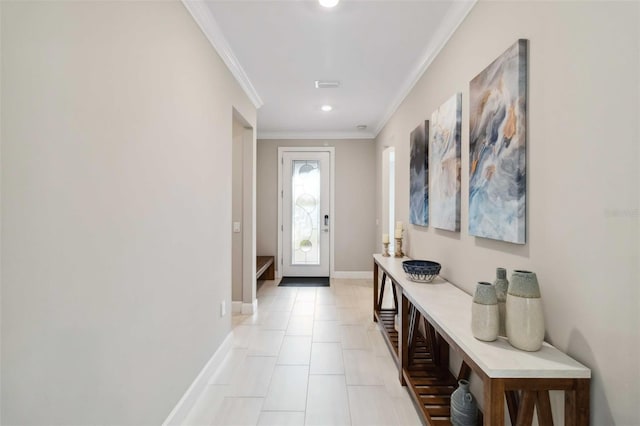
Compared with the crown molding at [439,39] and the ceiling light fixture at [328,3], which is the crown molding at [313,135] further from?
the ceiling light fixture at [328,3]

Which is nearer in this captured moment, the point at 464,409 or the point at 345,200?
the point at 464,409

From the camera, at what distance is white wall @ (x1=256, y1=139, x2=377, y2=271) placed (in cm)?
555

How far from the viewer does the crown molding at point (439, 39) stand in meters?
1.95

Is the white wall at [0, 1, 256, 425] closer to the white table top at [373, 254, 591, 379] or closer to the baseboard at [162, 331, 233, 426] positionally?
the baseboard at [162, 331, 233, 426]

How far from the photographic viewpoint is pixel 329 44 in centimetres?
249

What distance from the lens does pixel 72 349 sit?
1.05 meters

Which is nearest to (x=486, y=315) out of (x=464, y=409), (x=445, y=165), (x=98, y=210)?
(x=464, y=409)

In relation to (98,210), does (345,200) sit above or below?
above

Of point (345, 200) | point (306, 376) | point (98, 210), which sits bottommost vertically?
point (306, 376)

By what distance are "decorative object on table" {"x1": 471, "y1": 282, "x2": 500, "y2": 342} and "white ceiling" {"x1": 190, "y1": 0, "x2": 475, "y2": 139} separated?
1.68 metres

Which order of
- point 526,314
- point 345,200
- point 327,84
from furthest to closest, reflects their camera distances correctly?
point 345,200
point 327,84
point 526,314

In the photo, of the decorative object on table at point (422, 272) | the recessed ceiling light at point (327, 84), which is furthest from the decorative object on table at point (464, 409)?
the recessed ceiling light at point (327, 84)

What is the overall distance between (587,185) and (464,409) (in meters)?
1.19

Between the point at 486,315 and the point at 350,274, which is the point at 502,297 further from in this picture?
the point at 350,274
